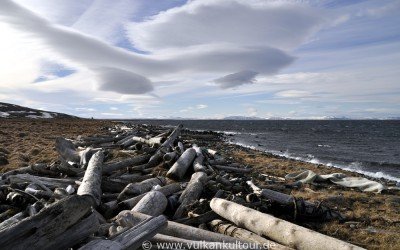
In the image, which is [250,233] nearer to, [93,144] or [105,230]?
[105,230]

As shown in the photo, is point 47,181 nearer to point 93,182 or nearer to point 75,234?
point 93,182

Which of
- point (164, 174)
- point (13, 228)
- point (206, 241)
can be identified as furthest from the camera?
point (164, 174)

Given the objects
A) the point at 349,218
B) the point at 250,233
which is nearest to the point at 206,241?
the point at 250,233

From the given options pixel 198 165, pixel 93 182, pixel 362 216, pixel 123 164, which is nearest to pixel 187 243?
pixel 93 182

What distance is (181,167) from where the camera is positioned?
33.1 ft

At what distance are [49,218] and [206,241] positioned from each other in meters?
2.12

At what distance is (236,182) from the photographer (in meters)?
9.48

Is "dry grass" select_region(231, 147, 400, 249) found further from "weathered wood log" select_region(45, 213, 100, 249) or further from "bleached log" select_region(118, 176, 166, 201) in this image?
"weathered wood log" select_region(45, 213, 100, 249)

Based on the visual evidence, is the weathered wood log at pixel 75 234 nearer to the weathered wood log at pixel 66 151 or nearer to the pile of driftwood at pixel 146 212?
the pile of driftwood at pixel 146 212

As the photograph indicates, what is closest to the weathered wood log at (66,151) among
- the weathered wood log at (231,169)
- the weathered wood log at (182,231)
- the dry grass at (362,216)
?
the weathered wood log at (231,169)

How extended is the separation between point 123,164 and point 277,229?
20.9ft

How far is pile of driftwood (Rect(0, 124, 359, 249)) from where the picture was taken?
3945 mm

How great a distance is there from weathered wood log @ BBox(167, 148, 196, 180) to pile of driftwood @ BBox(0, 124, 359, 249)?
0.03 meters

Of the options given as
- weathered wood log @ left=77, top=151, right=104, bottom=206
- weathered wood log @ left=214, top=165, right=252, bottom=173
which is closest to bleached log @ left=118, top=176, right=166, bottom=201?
weathered wood log @ left=77, top=151, right=104, bottom=206
